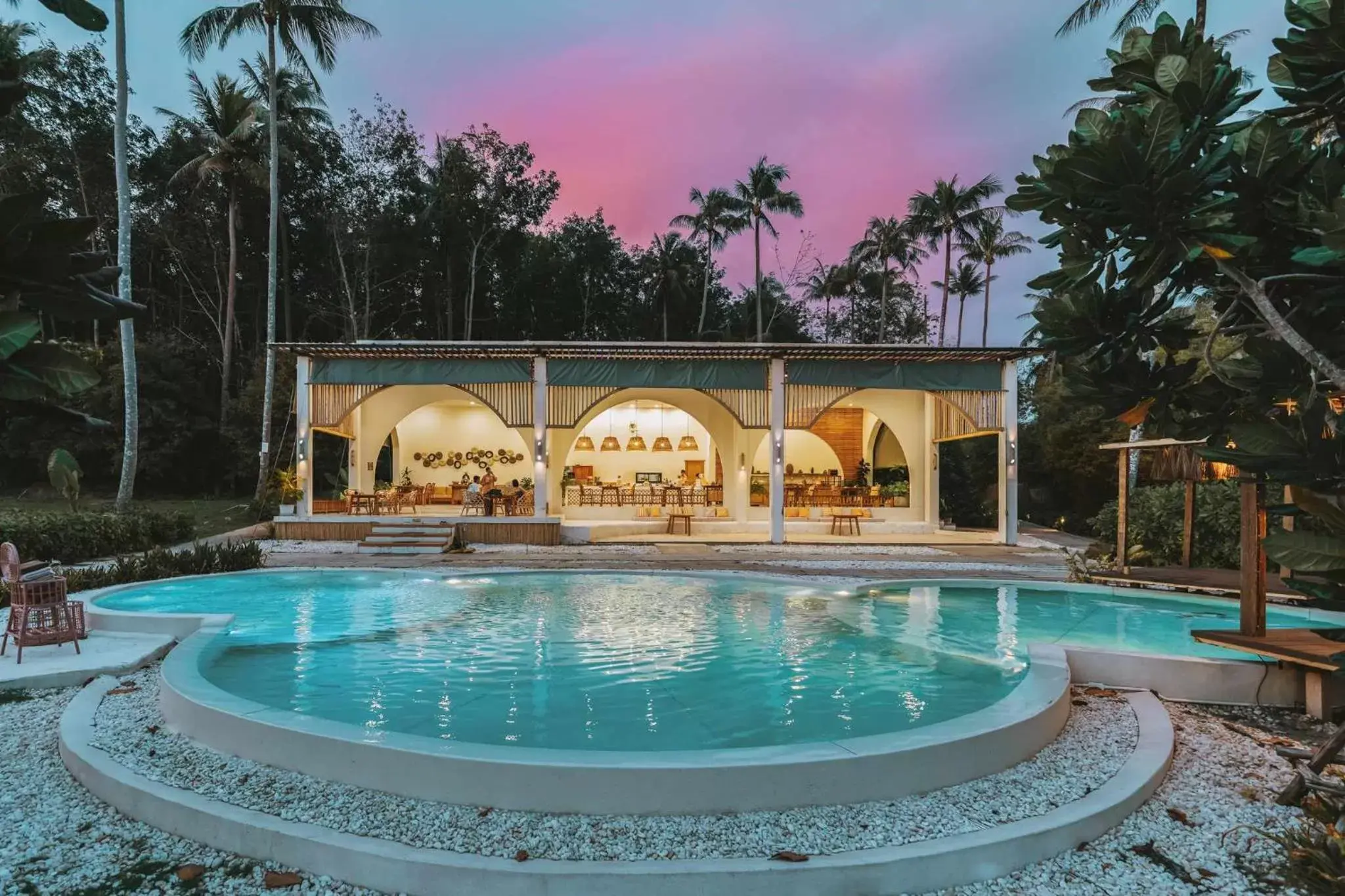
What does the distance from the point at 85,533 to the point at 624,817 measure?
12.3m

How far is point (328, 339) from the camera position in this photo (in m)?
30.7

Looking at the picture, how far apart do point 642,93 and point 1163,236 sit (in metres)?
26.5

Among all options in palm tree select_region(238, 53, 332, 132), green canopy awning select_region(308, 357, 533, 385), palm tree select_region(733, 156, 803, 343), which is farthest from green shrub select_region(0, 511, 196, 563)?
palm tree select_region(733, 156, 803, 343)

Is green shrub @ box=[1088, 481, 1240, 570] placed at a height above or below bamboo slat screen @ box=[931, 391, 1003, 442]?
below

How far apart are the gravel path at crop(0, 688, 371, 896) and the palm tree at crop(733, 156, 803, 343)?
1209 inches

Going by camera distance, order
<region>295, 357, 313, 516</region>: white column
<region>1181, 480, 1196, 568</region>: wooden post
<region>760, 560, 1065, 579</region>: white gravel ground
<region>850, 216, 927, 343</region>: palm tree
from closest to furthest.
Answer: <region>1181, 480, 1196, 568</region>: wooden post → <region>760, 560, 1065, 579</region>: white gravel ground → <region>295, 357, 313, 516</region>: white column → <region>850, 216, 927, 343</region>: palm tree

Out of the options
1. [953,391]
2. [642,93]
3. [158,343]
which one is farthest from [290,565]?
[642,93]

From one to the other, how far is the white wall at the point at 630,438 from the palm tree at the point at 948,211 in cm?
1915

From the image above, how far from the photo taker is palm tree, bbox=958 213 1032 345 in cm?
3512

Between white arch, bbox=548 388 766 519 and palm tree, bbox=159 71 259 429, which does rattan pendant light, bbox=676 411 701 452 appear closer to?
white arch, bbox=548 388 766 519

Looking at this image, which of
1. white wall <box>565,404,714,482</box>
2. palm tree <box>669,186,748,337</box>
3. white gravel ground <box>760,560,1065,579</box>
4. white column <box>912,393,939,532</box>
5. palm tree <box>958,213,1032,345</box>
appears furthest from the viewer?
palm tree <box>958,213,1032,345</box>

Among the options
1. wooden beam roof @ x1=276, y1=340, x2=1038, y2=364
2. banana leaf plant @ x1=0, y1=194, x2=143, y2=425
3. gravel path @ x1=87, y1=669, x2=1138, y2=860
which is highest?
wooden beam roof @ x1=276, y1=340, x2=1038, y2=364

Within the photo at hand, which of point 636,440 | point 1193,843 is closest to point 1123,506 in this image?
point 1193,843

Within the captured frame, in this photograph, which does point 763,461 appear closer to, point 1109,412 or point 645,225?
point 1109,412
